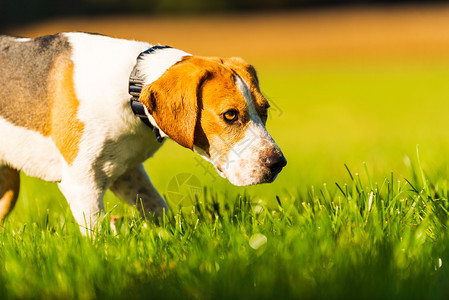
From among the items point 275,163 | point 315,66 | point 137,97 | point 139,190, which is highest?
point 137,97

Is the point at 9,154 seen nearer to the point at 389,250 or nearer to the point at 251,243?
the point at 251,243

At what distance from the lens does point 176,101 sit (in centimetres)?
334

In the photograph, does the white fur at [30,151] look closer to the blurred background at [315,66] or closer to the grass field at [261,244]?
the grass field at [261,244]

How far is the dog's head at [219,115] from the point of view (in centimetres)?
333

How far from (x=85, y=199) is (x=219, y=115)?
3.23 feet

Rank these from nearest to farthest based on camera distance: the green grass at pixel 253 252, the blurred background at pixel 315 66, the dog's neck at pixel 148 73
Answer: the green grass at pixel 253 252 → the dog's neck at pixel 148 73 → the blurred background at pixel 315 66

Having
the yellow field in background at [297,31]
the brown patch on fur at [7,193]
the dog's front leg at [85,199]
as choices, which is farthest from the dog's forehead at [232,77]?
the yellow field in background at [297,31]

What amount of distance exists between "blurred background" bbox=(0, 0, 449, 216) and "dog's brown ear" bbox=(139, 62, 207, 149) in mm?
465

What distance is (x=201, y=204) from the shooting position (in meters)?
4.17

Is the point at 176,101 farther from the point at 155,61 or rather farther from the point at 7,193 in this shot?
the point at 7,193

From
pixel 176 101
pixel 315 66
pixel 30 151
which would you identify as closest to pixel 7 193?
pixel 30 151

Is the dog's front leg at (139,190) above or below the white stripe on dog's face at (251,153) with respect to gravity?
below

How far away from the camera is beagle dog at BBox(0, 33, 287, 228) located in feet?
11.0

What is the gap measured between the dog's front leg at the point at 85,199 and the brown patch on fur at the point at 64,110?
5.5 inches
